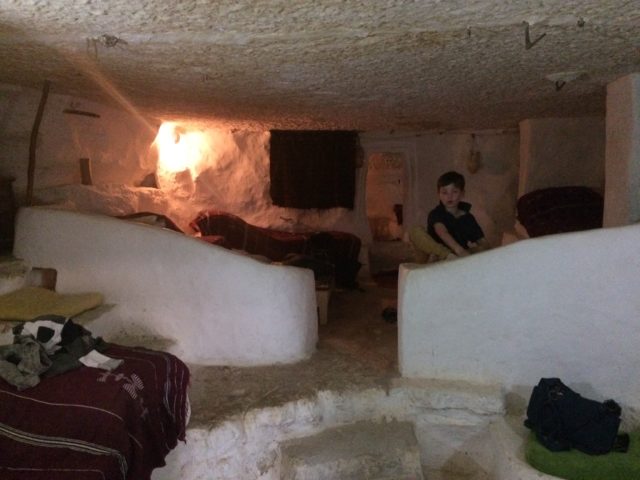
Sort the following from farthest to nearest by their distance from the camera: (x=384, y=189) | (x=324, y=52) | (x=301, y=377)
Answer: (x=384, y=189), (x=301, y=377), (x=324, y=52)

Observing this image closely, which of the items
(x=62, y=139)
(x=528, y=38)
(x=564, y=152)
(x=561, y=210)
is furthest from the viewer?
(x=564, y=152)

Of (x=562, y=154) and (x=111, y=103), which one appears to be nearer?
(x=111, y=103)

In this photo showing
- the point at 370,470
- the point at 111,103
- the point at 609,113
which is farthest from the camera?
the point at 111,103

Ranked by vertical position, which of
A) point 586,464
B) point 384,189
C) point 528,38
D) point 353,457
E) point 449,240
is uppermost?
point 528,38

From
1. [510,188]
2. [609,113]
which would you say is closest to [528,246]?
[609,113]

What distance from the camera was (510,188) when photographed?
541 centimetres

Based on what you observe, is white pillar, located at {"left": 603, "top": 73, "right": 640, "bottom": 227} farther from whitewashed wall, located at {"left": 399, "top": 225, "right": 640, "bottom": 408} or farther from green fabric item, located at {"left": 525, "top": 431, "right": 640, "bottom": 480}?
green fabric item, located at {"left": 525, "top": 431, "right": 640, "bottom": 480}

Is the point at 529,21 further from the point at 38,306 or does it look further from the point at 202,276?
the point at 38,306

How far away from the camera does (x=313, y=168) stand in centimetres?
568

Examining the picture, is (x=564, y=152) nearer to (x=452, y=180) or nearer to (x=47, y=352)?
(x=452, y=180)

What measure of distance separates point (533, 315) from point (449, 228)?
0.75m

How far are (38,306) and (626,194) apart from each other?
3278mm

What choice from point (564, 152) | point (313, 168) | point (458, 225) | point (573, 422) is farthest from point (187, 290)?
point (564, 152)

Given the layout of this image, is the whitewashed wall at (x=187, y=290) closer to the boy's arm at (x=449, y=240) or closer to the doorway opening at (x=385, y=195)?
the boy's arm at (x=449, y=240)
